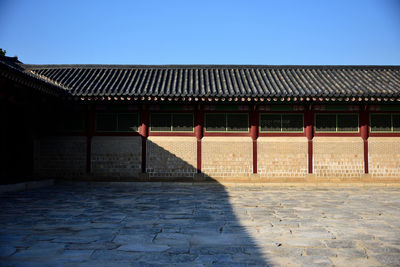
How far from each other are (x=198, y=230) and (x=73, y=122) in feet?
30.5

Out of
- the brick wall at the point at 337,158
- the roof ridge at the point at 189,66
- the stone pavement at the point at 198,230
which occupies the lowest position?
the stone pavement at the point at 198,230

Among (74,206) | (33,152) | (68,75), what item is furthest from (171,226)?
(68,75)

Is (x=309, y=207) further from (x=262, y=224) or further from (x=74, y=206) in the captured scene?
(x=74, y=206)

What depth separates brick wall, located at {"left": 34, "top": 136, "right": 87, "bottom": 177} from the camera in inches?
491

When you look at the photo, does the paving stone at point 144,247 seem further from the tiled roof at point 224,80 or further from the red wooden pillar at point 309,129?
the red wooden pillar at point 309,129

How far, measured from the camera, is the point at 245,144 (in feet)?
40.9

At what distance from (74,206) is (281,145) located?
822 centimetres

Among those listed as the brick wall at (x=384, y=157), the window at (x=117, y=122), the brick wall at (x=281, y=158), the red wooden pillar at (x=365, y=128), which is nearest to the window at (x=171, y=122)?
the window at (x=117, y=122)

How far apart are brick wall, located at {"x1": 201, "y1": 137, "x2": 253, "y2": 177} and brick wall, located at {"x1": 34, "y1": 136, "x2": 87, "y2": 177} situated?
4.96 metres

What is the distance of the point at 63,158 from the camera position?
12.5m

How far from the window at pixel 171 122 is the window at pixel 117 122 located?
29.1 inches

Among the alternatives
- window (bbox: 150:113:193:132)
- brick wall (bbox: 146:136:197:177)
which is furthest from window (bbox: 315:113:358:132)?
window (bbox: 150:113:193:132)

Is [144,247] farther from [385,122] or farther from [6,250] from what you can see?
[385,122]

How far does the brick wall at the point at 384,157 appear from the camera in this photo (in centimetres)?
1248
